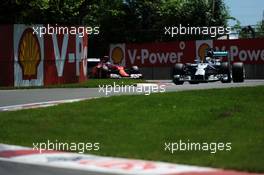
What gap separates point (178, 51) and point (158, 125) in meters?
38.1

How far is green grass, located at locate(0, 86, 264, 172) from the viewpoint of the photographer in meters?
10.3

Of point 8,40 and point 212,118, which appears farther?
point 8,40

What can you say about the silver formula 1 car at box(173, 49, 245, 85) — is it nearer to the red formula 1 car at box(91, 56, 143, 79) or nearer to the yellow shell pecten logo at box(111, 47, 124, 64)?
the red formula 1 car at box(91, 56, 143, 79)

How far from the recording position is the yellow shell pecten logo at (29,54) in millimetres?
29828

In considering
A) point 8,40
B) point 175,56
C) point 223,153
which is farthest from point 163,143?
point 175,56

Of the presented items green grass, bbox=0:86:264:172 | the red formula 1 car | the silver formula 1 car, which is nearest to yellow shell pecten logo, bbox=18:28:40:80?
the silver formula 1 car

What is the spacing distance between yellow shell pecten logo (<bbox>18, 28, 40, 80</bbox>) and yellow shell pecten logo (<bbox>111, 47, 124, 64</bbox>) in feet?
81.1

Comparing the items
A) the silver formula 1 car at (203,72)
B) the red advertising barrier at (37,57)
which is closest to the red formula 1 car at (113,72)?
the red advertising barrier at (37,57)

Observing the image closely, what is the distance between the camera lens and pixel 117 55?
5556 centimetres

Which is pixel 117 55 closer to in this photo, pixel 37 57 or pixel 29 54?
pixel 37 57

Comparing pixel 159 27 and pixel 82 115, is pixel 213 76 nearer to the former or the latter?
pixel 82 115

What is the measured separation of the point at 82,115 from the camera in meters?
14.8

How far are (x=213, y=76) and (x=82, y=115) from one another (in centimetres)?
1210

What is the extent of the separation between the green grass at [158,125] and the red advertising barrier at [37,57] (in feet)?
43.5
